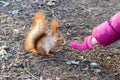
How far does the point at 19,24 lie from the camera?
2902 millimetres

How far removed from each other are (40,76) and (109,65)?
0.50 m

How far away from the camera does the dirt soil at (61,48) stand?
92.8 inches

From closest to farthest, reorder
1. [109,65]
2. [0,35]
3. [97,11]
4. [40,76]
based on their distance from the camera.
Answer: [40,76] < [109,65] < [0,35] < [97,11]

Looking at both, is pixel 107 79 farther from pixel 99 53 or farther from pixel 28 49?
pixel 28 49

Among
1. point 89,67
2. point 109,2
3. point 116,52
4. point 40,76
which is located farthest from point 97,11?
point 40,76

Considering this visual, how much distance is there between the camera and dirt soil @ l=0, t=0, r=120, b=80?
236cm

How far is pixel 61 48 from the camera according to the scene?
262 cm

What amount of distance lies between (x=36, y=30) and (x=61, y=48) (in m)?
0.30

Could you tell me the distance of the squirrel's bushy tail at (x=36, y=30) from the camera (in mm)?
2398

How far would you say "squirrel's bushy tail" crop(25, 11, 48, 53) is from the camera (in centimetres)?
240

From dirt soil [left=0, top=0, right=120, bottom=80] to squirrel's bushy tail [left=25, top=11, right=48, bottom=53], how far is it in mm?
89

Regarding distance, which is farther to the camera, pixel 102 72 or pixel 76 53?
pixel 76 53

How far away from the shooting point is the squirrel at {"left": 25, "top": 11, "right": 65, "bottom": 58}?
7.90 ft

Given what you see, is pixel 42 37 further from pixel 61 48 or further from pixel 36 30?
pixel 61 48
